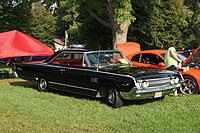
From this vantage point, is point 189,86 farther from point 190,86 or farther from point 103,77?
point 103,77

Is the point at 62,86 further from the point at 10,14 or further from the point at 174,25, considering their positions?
the point at 10,14

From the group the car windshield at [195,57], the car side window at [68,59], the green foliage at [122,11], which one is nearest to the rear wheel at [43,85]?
the car side window at [68,59]

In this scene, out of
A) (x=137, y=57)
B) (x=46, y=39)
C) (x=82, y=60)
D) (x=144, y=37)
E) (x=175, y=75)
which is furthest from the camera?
(x=46, y=39)

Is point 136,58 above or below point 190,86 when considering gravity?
above

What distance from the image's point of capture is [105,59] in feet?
32.8

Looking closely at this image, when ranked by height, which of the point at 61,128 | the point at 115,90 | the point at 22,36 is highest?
the point at 22,36

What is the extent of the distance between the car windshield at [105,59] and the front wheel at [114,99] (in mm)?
1201

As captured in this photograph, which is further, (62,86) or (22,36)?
(22,36)

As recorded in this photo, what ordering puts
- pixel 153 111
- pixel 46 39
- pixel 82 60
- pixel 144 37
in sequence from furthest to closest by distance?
pixel 46 39, pixel 144 37, pixel 82 60, pixel 153 111

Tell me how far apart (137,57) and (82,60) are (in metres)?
3.59

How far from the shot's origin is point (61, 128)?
A: 6766 mm

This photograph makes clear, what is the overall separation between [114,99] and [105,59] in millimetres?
1764

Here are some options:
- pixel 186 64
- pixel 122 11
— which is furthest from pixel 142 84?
pixel 122 11

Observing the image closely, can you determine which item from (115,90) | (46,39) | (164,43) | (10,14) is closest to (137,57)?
(115,90)
